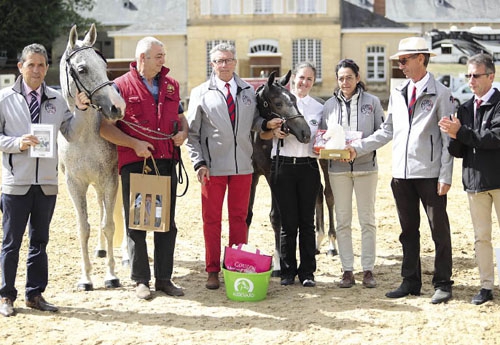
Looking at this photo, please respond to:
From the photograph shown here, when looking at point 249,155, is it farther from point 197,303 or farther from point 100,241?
point 100,241

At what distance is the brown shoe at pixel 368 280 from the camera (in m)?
6.52

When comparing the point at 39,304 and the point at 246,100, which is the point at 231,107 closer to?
the point at 246,100

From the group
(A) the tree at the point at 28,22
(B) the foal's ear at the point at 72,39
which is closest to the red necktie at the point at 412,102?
(B) the foal's ear at the point at 72,39

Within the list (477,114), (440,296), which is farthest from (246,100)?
(440,296)

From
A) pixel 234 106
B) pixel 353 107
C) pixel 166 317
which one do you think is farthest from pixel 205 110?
pixel 166 317

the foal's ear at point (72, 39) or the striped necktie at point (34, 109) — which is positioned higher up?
the foal's ear at point (72, 39)

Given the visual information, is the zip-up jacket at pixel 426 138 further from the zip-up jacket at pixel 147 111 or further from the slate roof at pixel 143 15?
the slate roof at pixel 143 15

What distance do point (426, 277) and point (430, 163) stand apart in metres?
1.64

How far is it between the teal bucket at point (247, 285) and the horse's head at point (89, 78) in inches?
70.3

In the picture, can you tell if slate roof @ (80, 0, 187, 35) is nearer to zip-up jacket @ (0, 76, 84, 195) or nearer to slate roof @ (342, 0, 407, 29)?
slate roof @ (342, 0, 407, 29)

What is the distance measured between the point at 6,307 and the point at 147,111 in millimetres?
2042

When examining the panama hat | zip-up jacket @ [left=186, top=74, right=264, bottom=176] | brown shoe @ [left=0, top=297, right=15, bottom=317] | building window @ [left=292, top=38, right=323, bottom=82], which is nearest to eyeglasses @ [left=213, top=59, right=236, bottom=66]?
zip-up jacket @ [left=186, top=74, right=264, bottom=176]

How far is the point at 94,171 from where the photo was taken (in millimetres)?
6410

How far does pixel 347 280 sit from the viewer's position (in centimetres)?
655
